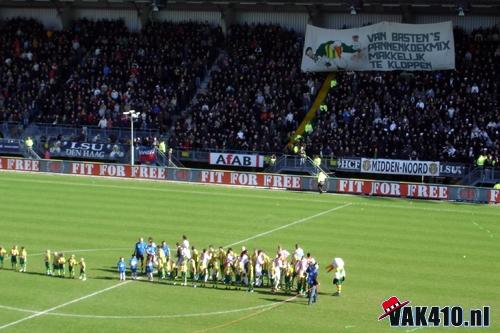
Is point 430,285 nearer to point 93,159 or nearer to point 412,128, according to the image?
point 412,128

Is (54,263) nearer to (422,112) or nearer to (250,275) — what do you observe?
(250,275)

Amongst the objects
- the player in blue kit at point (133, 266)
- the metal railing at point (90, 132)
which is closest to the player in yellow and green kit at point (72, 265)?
the player in blue kit at point (133, 266)

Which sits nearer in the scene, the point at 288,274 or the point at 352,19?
the point at 288,274

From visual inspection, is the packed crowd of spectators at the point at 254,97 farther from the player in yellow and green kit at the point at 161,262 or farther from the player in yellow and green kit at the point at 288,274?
the player in yellow and green kit at the point at 288,274

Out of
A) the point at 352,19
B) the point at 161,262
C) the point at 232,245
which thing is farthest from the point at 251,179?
the point at 161,262

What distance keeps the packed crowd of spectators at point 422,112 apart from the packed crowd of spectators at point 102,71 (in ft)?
36.1

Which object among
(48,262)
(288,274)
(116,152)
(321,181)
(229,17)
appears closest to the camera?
(288,274)

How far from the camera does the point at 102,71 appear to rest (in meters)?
65.9

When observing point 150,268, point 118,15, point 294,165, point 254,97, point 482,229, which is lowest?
point 150,268

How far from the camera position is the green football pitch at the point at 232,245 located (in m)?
27.6

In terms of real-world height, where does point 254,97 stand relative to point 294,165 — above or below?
above

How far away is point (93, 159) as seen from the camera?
60188 millimetres

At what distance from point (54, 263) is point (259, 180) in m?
22.7

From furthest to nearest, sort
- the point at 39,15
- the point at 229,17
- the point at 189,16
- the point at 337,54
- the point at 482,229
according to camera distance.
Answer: the point at 39,15
the point at 189,16
the point at 229,17
the point at 337,54
the point at 482,229
